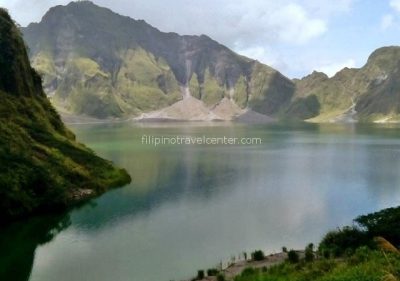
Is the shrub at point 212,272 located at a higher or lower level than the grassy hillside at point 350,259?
lower

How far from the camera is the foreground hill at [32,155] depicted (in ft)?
271

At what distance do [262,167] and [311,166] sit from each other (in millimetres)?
15332

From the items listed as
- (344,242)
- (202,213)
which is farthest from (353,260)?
(202,213)

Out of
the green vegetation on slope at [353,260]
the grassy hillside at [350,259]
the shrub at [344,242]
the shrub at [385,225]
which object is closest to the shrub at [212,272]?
the grassy hillside at [350,259]

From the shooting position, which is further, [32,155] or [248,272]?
[32,155]

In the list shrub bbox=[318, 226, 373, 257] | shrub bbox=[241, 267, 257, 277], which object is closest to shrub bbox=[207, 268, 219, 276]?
shrub bbox=[241, 267, 257, 277]

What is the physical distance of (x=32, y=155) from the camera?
96.2 meters

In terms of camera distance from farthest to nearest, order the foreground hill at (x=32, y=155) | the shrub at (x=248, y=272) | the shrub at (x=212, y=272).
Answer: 1. the foreground hill at (x=32, y=155)
2. the shrub at (x=212, y=272)
3. the shrub at (x=248, y=272)

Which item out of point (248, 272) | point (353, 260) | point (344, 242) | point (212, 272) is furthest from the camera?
point (344, 242)

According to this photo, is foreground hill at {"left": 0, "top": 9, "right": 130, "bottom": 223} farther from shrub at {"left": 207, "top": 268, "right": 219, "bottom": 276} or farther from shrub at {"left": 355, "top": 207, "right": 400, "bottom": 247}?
shrub at {"left": 355, "top": 207, "right": 400, "bottom": 247}

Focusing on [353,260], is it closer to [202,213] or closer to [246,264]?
[246,264]

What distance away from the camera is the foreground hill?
82.5 metres

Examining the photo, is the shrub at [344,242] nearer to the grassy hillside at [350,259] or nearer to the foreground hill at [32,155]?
the grassy hillside at [350,259]

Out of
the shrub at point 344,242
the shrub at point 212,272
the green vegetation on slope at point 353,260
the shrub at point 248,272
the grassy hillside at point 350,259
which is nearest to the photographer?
the green vegetation on slope at point 353,260
